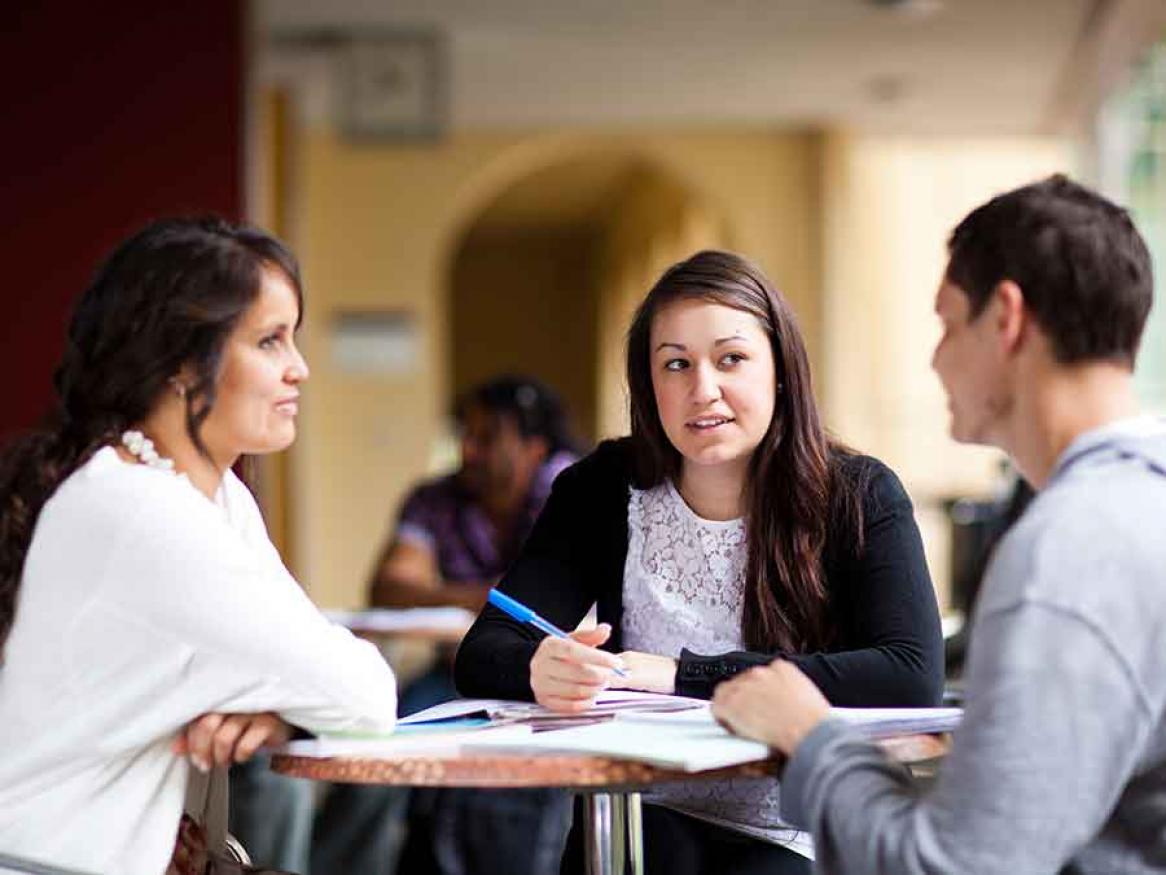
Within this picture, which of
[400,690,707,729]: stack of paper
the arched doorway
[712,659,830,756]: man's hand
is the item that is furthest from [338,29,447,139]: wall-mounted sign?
the arched doorway

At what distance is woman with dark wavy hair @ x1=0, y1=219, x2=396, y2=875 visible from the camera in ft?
6.11

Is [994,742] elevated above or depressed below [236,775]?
above

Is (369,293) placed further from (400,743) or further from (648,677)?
(400,743)

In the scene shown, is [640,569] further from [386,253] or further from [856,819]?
[386,253]

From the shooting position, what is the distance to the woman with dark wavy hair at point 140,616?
186 centimetres

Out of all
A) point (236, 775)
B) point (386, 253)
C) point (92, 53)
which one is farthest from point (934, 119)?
point (236, 775)

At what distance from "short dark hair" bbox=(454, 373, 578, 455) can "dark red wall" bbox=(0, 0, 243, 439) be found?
1344 mm

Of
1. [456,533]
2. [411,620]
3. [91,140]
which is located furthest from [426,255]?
[411,620]

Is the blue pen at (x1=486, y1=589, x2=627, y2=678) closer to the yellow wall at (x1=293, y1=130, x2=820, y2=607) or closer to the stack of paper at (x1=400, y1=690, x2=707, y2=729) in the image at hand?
the stack of paper at (x1=400, y1=690, x2=707, y2=729)

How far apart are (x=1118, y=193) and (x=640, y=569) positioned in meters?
7.03

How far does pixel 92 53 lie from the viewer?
5871mm

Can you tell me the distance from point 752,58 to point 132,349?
23.2 ft

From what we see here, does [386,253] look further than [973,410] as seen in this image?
Yes

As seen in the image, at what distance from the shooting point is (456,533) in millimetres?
4969
